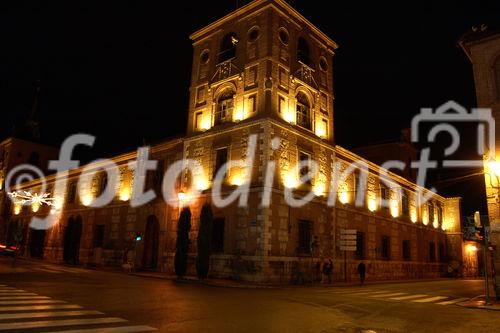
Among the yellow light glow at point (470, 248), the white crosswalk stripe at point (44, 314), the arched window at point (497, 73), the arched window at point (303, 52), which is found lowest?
the white crosswalk stripe at point (44, 314)

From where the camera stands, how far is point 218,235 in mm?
23562

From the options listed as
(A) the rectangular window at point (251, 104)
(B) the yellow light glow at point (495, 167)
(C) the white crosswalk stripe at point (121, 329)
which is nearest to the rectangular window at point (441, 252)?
(B) the yellow light glow at point (495, 167)

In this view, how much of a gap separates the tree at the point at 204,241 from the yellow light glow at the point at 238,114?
224 inches

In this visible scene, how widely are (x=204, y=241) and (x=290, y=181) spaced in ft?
19.8

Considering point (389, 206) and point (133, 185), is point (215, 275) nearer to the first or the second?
point (133, 185)

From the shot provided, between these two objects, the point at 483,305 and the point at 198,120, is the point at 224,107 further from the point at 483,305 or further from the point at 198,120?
the point at 483,305

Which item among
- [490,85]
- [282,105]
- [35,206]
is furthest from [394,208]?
[35,206]

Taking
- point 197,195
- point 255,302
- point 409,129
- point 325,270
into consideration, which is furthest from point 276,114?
point 409,129

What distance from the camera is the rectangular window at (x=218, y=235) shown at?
23297mm

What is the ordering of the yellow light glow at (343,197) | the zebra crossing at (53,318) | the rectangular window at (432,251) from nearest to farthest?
the zebra crossing at (53,318) → the yellow light glow at (343,197) → the rectangular window at (432,251)

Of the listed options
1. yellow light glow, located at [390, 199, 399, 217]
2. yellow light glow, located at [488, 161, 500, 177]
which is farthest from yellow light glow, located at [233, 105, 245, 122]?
yellow light glow, located at [390, 199, 399, 217]

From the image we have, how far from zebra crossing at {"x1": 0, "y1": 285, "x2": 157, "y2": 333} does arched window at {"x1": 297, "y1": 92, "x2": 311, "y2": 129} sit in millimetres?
18303

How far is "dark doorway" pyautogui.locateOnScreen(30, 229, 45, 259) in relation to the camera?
135ft

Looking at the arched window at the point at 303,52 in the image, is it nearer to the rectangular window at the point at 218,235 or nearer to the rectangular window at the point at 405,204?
the rectangular window at the point at 218,235
